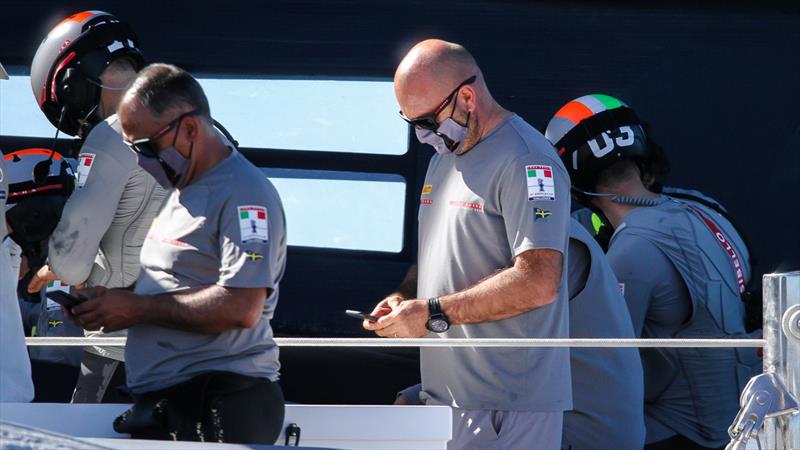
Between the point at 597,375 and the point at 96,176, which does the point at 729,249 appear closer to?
the point at 597,375

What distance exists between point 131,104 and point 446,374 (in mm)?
899

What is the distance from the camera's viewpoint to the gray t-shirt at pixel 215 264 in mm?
2453

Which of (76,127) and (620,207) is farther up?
(76,127)

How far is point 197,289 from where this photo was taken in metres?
2.46

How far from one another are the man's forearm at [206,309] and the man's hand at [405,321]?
1.31 ft

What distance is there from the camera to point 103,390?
3336 millimetres

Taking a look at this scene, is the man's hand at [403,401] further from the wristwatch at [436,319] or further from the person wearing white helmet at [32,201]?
the person wearing white helmet at [32,201]

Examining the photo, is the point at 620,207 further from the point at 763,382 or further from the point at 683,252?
the point at 763,382

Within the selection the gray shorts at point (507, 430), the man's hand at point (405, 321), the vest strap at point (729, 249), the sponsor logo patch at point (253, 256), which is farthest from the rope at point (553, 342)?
the vest strap at point (729, 249)

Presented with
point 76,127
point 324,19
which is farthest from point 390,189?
point 76,127

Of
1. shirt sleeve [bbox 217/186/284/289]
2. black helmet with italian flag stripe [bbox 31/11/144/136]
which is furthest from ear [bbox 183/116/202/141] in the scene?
black helmet with italian flag stripe [bbox 31/11/144/136]

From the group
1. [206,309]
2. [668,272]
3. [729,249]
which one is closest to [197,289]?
[206,309]

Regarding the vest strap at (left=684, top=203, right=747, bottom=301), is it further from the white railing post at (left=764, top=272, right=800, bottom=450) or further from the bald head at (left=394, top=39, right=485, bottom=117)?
the white railing post at (left=764, top=272, right=800, bottom=450)

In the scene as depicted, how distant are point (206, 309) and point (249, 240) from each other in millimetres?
154
